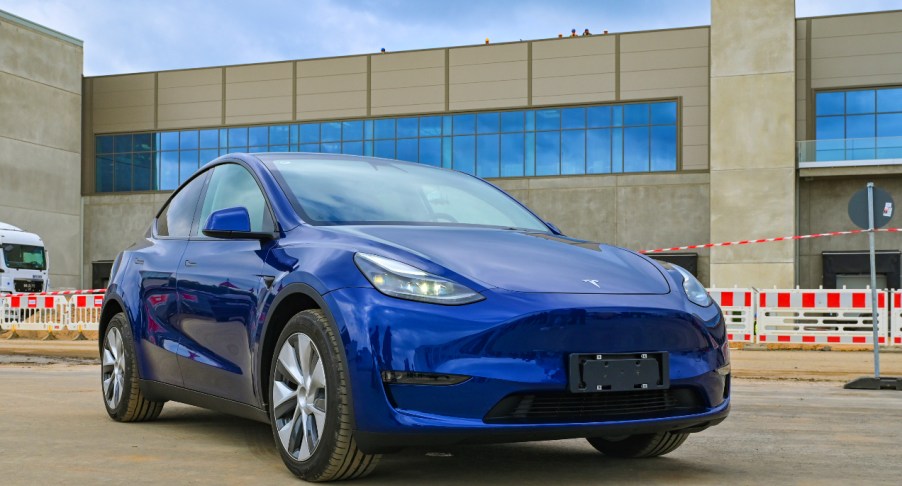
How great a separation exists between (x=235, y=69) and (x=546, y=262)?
157ft

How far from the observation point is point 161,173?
52.2 metres

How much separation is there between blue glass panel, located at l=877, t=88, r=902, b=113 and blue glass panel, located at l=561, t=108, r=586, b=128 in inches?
439

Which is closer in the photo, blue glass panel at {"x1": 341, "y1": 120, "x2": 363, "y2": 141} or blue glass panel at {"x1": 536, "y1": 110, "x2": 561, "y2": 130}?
blue glass panel at {"x1": 536, "y1": 110, "x2": 561, "y2": 130}

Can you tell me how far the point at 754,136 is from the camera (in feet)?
134

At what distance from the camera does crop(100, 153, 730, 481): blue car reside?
166 inches

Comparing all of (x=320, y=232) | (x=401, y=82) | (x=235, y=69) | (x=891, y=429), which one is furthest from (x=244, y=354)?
(x=235, y=69)

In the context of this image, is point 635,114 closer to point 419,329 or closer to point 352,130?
point 352,130

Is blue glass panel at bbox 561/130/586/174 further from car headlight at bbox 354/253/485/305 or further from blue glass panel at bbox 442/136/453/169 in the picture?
car headlight at bbox 354/253/485/305

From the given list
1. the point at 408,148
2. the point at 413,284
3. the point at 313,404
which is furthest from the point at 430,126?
the point at 413,284

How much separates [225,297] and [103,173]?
50837mm

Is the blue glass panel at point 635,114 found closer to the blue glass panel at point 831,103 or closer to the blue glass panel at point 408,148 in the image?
the blue glass panel at point 831,103

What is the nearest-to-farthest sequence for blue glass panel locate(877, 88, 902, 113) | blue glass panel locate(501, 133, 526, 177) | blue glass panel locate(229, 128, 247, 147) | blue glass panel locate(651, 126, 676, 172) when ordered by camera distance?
blue glass panel locate(877, 88, 902, 113) < blue glass panel locate(651, 126, 676, 172) < blue glass panel locate(501, 133, 526, 177) < blue glass panel locate(229, 128, 247, 147)

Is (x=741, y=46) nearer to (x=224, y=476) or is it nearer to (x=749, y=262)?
(x=749, y=262)

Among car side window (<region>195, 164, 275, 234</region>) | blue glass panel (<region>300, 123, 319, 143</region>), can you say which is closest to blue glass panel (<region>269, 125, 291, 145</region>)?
blue glass panel (<region>300, 123, 319, 143</region>)
